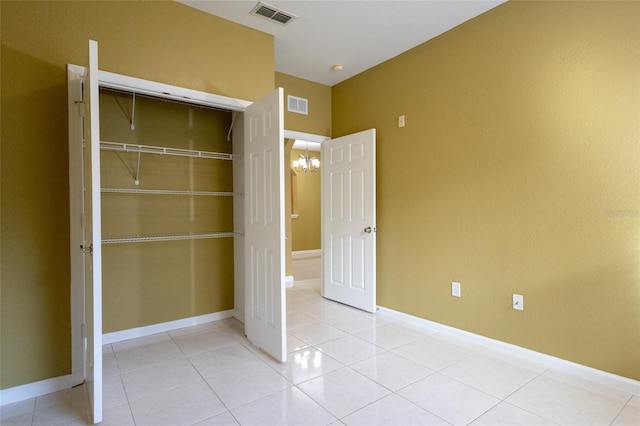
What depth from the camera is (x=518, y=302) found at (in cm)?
266

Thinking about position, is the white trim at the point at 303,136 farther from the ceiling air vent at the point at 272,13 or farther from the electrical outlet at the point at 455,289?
the electrical outlet at the point at 455,289

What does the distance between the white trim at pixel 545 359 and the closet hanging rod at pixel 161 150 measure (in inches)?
105

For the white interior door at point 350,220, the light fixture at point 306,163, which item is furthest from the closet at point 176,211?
the light fixture at point 306,163

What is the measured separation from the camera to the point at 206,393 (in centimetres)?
210

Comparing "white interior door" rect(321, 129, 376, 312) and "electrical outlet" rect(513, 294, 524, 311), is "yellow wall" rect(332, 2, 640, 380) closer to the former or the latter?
"electrical outlet" rect(513, 294, 524, 311)

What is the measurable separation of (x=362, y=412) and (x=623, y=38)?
2924 mm

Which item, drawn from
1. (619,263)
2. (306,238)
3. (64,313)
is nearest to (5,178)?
(64,313)

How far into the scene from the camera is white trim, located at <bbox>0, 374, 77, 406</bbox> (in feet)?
6.76

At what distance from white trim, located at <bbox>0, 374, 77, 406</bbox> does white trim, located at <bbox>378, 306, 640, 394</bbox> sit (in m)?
3.02

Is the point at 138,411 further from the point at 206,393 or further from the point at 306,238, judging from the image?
the point at 306,238

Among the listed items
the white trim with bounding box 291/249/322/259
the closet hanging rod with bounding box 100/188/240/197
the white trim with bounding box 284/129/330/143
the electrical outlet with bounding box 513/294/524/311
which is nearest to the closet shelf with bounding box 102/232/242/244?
the closet hanging rod with bounding box 100/188/240/197

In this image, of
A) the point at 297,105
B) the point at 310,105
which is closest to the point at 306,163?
the point at 310,105

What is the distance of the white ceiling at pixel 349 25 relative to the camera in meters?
2.70

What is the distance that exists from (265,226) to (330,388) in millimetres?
1265
